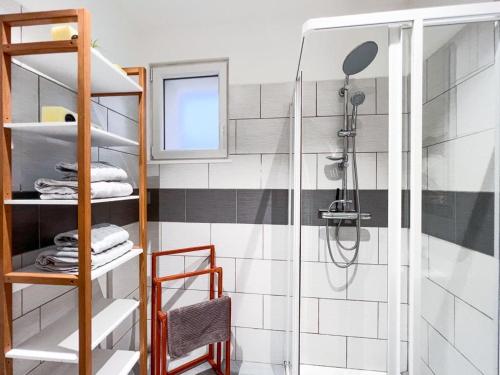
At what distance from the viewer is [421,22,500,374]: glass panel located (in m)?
0.76

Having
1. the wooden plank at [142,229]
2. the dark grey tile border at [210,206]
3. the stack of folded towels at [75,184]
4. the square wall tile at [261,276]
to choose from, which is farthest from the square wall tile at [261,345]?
the stack of folded towels at [75,184]

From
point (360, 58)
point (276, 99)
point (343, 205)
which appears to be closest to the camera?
point (360, 58)

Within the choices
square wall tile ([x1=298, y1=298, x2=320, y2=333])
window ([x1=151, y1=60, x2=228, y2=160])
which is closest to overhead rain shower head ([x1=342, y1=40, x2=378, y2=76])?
window ([x1=151, y1=60, x2=228, y2=160])

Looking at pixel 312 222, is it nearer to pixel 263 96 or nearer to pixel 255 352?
pixel 263 96

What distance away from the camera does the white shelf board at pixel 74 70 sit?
2.75 feet

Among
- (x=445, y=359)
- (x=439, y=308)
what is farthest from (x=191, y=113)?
(x=445, y=359)

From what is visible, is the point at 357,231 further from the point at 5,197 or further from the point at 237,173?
the point at 5,197

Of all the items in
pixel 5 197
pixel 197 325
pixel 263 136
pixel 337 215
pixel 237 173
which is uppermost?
pixel 263 136

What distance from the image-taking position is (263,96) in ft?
5.26

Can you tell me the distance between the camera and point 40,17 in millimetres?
734

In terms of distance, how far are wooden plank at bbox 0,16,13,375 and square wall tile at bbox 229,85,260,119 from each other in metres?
1.07

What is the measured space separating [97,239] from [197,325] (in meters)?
0.80

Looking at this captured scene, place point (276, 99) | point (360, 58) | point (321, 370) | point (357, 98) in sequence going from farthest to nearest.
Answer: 1. point (276, 99)
2. point (321, 370)
3. point (357, 98)
4. point (360, 58)

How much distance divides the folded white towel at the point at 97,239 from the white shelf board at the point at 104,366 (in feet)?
1.64
